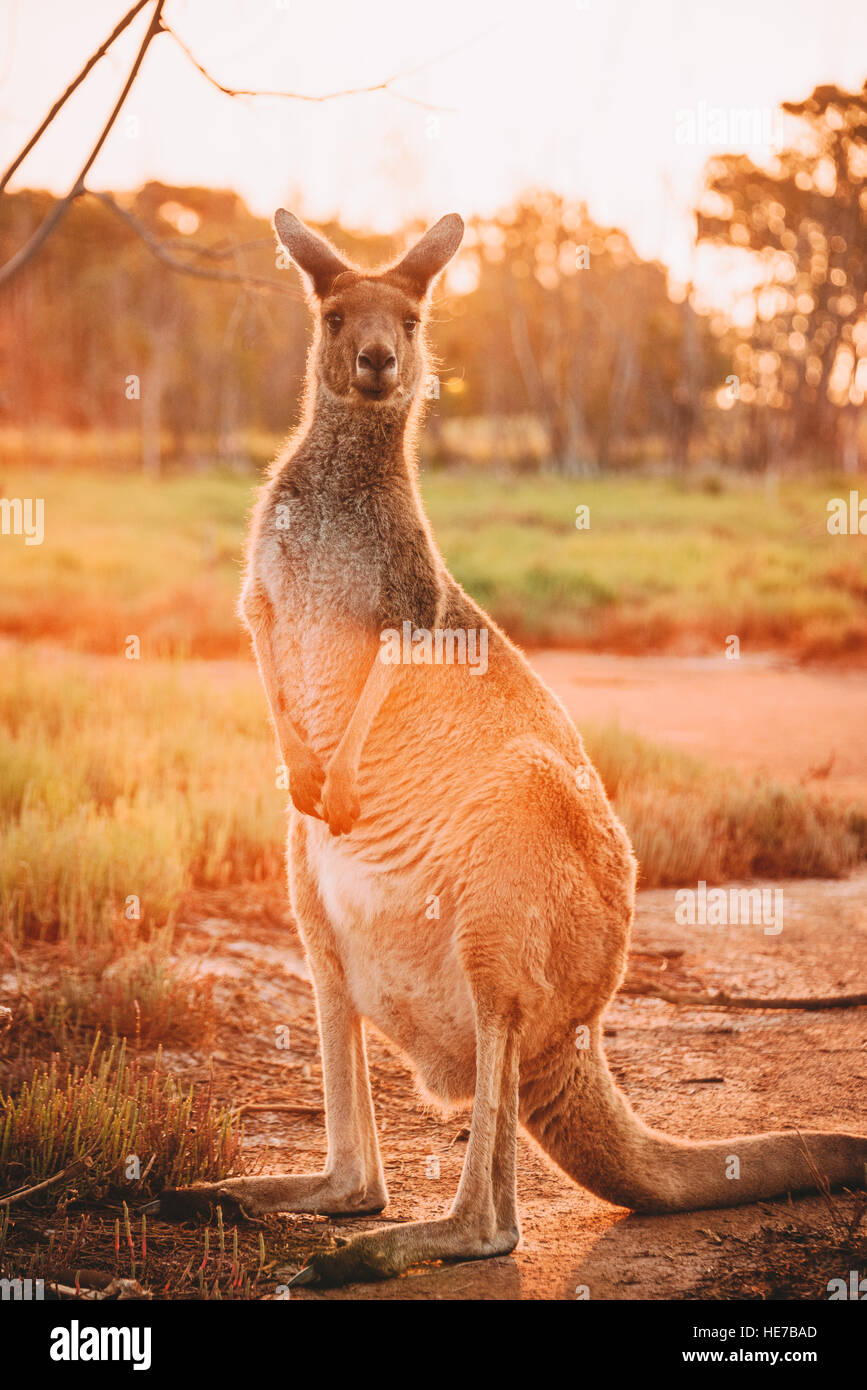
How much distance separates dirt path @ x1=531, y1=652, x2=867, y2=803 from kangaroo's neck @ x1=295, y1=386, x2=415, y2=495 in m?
5.05

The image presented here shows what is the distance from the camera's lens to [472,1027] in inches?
125

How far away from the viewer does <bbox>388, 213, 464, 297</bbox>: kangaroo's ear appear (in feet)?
12.1

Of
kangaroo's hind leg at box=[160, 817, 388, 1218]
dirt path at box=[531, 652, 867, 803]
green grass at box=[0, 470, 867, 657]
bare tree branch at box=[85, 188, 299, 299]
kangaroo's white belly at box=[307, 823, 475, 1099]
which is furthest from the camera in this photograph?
green grass at box=[0, 470, 867, 657]

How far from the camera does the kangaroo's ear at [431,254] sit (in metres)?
3.69

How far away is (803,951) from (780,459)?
3294 cm

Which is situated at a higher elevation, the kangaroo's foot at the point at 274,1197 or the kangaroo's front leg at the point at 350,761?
the kangaroo's front leg at the point at 350,761

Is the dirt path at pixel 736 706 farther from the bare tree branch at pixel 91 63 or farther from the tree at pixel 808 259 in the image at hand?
the tree at pixel 808 259

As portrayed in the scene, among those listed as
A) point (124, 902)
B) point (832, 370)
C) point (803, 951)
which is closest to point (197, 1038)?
point (124, 902)

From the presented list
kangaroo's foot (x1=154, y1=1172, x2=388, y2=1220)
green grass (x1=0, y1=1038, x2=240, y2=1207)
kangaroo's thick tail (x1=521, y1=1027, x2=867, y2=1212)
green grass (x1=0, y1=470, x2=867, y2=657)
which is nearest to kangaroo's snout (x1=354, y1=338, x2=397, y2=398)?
kangaroo's thick tail (x1=521, y1=1027, x2=867, y2=1212)

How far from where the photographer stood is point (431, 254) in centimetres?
369

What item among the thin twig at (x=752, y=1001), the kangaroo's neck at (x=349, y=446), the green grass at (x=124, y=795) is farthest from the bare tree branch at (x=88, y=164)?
the thin twig at (x=752, y=1001)

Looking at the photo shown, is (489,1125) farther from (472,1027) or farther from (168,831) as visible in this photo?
(168,831)

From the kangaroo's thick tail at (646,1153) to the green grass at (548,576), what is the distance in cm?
809

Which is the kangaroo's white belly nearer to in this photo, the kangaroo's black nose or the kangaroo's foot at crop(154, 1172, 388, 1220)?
the kangaroo's foot at crop(154, 1172, 388, 1220)
